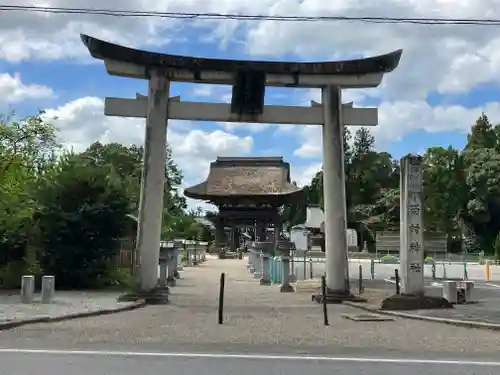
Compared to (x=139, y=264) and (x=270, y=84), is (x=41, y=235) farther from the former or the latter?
(x=270, y=84)

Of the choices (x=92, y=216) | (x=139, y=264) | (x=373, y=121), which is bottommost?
(x=139, y=264)

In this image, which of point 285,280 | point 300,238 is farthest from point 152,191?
point 300,238

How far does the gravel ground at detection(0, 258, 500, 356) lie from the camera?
32.6ft

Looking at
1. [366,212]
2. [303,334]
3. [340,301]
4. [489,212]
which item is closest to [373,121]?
[340,301]

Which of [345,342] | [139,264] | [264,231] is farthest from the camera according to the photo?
[264,231]

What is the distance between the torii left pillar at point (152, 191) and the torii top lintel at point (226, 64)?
424 mm

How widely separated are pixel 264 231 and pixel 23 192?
125 ft

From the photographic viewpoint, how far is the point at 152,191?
18.0m

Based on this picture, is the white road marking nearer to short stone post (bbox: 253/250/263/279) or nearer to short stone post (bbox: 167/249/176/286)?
short stone post (bbox: 167/249/176/286)

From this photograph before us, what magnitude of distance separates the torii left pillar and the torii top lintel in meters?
0.42

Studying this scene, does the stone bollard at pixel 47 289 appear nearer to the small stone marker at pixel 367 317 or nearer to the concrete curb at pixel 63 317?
the concrete curb at pixel 63 317

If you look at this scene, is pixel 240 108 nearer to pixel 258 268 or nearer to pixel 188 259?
pixel 258 268

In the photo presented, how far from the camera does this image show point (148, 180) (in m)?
18.1

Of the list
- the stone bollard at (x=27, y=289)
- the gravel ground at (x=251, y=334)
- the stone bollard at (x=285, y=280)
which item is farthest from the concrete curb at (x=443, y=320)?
the stone bollard at (x=27, y=289)
